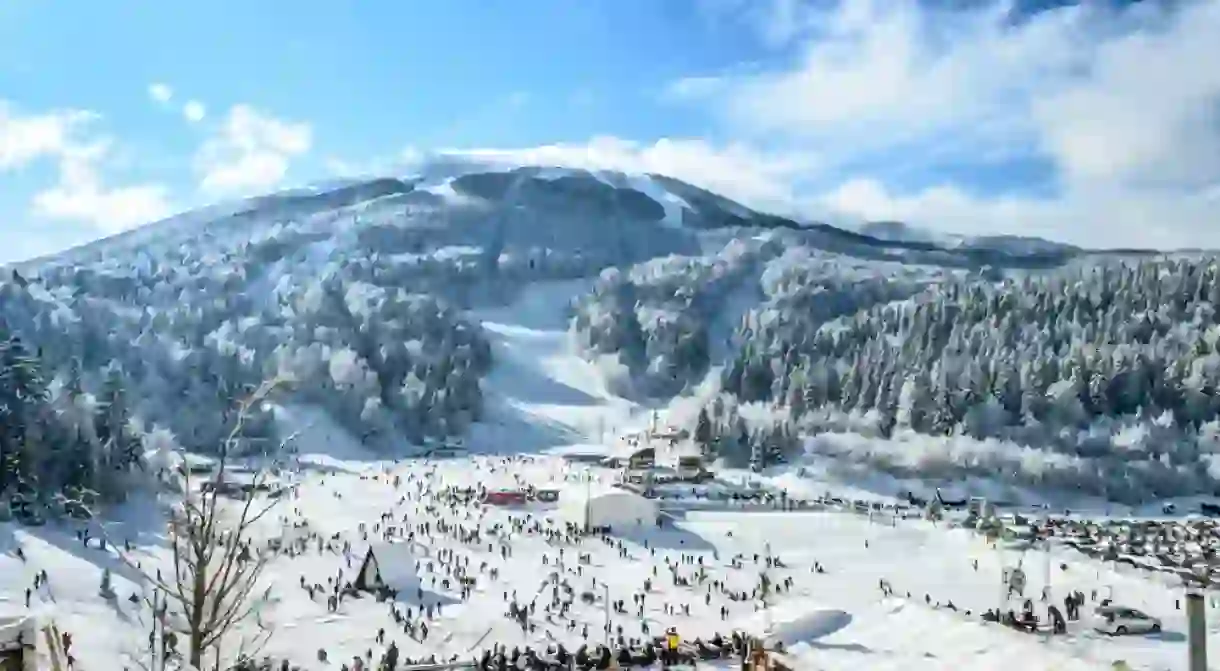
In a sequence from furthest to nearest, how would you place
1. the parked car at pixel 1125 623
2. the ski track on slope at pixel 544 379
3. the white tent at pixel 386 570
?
the ski track on slope at pixel 544 379 → the white tent at pixel 386 570 → the parked car at pixel 1125 623

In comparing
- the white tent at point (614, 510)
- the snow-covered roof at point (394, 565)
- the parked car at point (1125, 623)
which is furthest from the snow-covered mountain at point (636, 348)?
the parked car at point (1125, 623)

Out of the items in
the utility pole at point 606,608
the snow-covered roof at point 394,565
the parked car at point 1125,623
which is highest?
the snow-covered roof at point 394,565

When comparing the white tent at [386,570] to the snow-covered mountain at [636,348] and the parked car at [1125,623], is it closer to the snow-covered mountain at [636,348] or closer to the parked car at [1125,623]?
the snow-covered mountain at [636,348]

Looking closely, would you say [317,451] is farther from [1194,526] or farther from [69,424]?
[1194,526]

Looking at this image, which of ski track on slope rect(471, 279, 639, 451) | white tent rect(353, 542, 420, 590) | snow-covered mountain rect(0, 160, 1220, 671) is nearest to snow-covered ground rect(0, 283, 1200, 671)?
snow-covered mountain rect(0, 160, 1220, 671)

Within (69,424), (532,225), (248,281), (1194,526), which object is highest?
(532,225)

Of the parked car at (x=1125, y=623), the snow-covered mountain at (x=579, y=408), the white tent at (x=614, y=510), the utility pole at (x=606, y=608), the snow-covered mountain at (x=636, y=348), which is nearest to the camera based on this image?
the utility pole at (x=606, y=608)

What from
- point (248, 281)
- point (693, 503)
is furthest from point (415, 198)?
point (693, 503)
